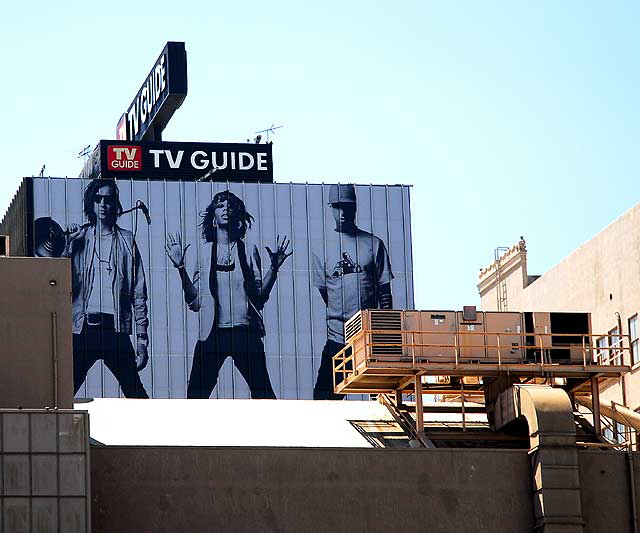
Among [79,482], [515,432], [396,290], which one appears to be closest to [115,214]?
[396,290]

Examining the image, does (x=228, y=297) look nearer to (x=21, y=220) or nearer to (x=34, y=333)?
(x=21, y=220)

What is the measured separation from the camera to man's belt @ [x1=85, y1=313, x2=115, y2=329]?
386ft

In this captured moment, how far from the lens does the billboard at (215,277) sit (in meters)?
118

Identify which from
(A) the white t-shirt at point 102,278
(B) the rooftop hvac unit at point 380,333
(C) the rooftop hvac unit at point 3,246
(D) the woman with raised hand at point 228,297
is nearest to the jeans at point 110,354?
(A) the white t-shirt at point 102,278

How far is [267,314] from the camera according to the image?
Result: 121 metres

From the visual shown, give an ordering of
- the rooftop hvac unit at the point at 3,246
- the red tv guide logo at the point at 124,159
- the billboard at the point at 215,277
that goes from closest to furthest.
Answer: the rooftop hvac unit at the point at 3,246 → the billboard at the point at 215,277 → the red tv guide logo at the point at 124,159

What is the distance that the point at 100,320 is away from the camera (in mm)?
117875

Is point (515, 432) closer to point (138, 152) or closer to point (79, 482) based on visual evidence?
point (79, 482)

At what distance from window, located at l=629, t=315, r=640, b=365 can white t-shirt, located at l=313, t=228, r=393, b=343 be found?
56556 millimetres

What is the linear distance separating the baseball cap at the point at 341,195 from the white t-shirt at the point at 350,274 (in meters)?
2.20

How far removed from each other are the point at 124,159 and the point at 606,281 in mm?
61883

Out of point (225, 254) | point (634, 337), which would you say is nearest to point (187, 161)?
point (225, 254)

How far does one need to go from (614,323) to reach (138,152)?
208ft

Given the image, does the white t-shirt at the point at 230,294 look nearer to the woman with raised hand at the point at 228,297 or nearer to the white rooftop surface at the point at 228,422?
the woman with raised hand at the point at 228,297
